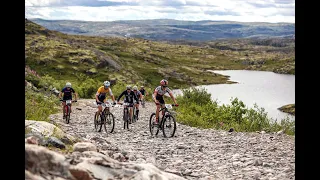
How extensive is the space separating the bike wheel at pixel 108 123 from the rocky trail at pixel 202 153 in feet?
1.35

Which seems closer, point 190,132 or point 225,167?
point 225,167

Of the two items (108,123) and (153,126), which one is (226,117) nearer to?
(153,126)

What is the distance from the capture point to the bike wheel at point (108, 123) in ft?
78.3

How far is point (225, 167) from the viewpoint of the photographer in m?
15.1

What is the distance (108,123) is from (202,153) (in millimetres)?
7691

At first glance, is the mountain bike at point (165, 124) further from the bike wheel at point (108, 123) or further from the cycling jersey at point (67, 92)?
the cycling jersey at point (67, 92)

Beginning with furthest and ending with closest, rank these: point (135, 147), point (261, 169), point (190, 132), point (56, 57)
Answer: point (56, 57)
point (190, 132)
point (135, 147)
point (261, 169)

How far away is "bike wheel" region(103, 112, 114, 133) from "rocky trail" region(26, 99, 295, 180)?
0.41 meters

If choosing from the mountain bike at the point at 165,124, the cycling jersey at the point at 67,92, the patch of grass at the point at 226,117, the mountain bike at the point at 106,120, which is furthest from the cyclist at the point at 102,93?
the patch of grass at the point at 226,117

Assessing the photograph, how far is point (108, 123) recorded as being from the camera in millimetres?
24078
